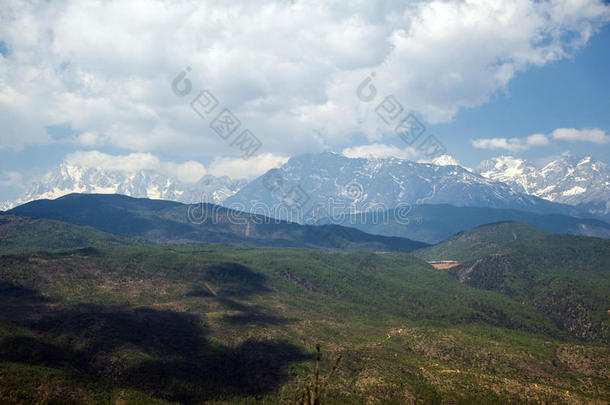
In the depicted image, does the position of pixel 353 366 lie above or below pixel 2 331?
below

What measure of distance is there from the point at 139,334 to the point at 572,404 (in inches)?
7704

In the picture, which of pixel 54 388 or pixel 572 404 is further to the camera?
pixel 572 404

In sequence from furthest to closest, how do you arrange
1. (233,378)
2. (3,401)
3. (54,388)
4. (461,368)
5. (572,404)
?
(461,368) → (233,378) → (572,404) → (54,388) → (3,401)

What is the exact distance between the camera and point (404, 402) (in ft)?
526

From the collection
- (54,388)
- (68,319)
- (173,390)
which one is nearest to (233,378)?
(173,390)

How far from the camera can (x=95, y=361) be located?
166125 millimetres

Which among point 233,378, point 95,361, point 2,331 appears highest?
point 2,331

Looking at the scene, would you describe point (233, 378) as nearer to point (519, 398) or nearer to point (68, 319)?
point (68, 319)

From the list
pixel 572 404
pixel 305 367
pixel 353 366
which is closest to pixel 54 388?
pixel 305 367

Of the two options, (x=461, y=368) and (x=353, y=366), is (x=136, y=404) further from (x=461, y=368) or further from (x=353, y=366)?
(x=461, y=368)

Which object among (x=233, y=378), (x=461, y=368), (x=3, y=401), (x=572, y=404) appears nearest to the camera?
(x=3, y=401)

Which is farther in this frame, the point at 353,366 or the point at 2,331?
the point at 353,366

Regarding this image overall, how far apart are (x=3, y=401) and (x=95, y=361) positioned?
47.3 metres

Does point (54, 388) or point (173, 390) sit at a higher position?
point (54, 388)
